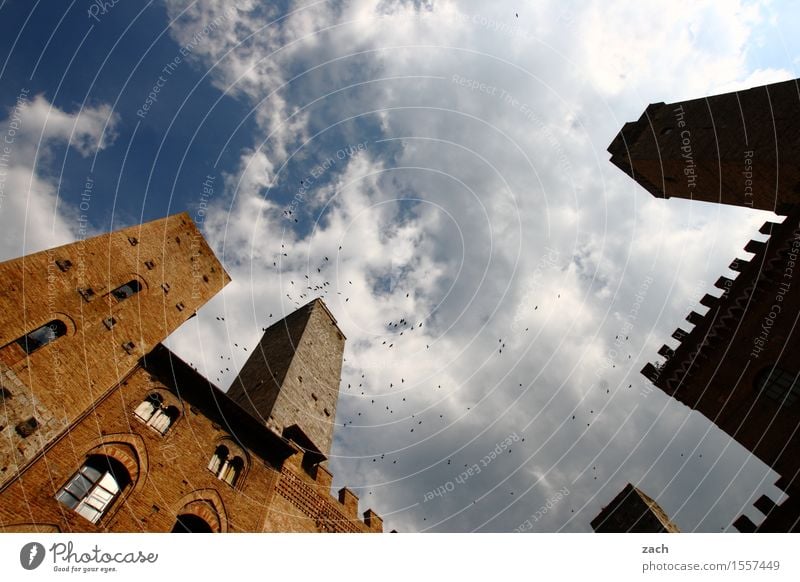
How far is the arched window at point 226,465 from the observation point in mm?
13733

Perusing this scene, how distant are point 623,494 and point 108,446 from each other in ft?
75.1

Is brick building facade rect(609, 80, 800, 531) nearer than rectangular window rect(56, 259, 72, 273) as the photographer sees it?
Yes

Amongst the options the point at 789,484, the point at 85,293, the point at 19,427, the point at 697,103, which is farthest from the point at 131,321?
the point at 697,103

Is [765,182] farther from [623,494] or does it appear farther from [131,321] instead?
[131,321]

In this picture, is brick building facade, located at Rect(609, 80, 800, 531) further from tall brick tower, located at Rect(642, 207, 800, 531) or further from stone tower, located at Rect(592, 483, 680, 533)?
stone tower, located at Rect(592, 483, 680, 533)

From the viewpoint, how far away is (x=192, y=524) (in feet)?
40.4

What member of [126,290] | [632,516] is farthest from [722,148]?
[126,290]

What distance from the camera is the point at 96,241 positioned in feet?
50.0

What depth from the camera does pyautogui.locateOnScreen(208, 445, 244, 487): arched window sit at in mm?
13733

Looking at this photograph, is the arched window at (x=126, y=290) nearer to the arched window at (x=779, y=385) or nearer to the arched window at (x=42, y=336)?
the arched window at (x=42, y=336)

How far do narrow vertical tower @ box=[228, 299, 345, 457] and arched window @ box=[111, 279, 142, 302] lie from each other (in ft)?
23.6

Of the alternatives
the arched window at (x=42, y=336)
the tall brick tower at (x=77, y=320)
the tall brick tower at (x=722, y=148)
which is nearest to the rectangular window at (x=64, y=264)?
the tall brick tower at (x=77, y=320)
